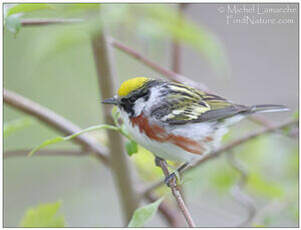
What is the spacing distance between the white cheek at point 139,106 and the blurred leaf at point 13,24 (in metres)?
0.69

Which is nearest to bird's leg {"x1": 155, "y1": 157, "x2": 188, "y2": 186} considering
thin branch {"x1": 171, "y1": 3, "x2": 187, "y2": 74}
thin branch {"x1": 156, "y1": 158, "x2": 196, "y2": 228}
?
thin branch {"x1": 156, "y1": 158, "x2": 196, "y2": 228}

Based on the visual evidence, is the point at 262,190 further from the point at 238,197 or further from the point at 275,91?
the point at 275,91

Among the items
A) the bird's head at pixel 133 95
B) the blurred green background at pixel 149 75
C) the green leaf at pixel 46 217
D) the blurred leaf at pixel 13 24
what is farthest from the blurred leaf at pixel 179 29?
the green leaf at pixel 46 217

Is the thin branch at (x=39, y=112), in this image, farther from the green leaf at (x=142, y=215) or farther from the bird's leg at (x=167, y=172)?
the green leaf at (x=142, y=215)

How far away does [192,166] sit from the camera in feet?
6.10

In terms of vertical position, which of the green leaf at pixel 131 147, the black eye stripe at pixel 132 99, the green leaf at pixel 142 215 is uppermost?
the black eye stripe at pixel 132 99

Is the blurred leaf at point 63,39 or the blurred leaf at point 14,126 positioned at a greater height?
the blurred leaf at point 63,39

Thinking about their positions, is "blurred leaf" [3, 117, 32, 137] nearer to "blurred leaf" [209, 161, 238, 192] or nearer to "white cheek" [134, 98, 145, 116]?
"white cheek" [134, 98, 145, 116]

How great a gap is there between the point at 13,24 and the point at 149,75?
2720mm

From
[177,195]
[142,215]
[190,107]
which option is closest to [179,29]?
[190,107]

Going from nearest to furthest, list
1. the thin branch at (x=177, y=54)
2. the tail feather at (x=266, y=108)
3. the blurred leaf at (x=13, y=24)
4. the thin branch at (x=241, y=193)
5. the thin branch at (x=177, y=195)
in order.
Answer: the thin branch at (x=177, y=195) < the blurred leaf at (x=13, y=24) < the thin branch at (x=241, y=193) < the tail feather at (x=266, y=108) < the thin branch at (x=177, y=54)

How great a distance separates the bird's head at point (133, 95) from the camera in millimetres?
1755

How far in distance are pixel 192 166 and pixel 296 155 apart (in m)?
0.90

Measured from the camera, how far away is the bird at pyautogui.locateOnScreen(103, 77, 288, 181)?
5.93 ft
